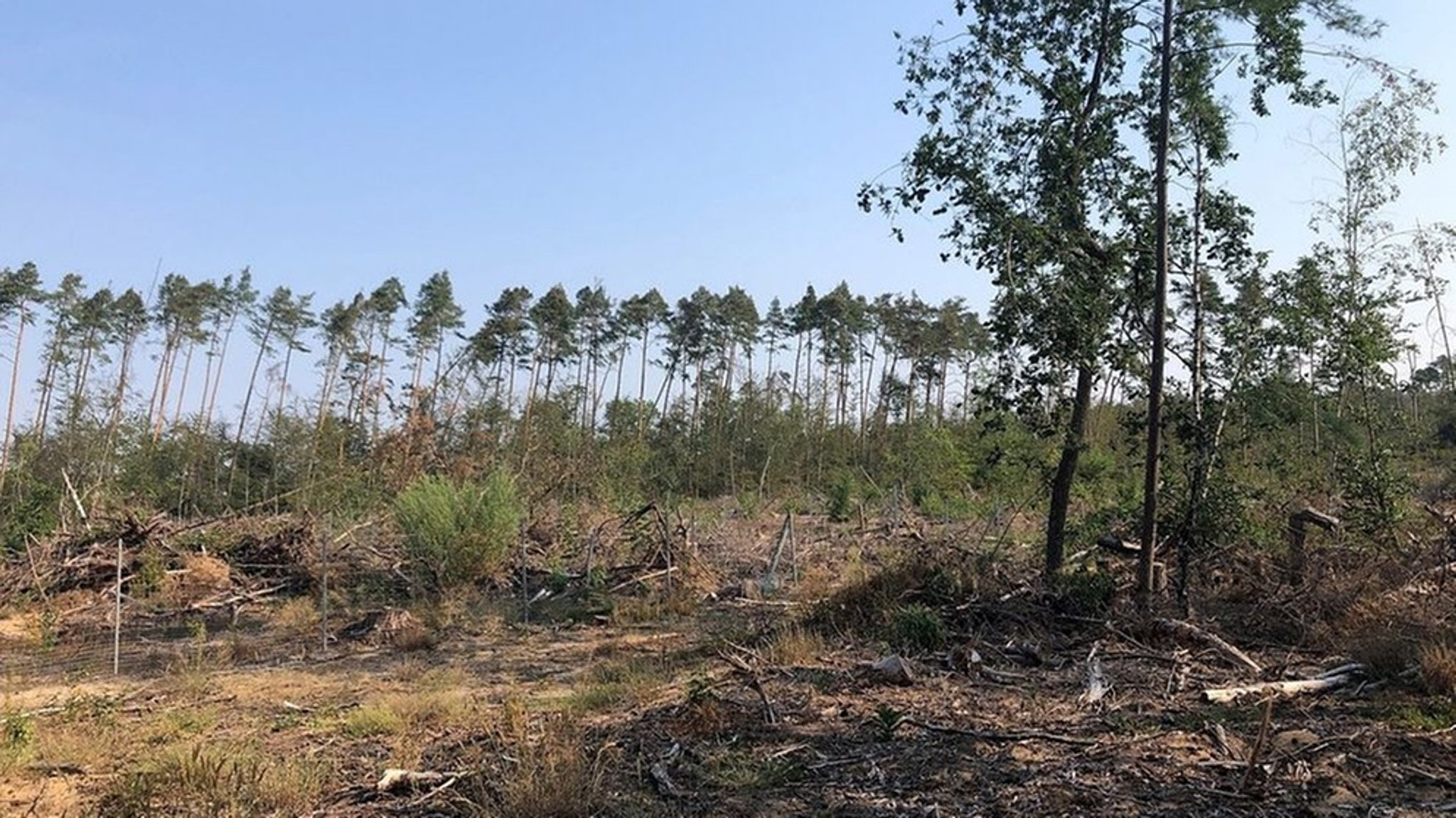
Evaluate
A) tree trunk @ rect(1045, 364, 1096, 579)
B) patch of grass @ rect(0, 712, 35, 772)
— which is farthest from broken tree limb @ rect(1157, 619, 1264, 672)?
patch of grass @ rect(0, 712, 35, 772)

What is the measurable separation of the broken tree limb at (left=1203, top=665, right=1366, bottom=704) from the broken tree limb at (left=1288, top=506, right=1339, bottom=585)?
2.55m

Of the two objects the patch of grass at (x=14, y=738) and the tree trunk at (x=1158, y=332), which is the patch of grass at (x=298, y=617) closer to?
the patch of grass at (x=14, y=738)

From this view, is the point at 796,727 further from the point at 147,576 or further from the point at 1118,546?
the point at 147,576

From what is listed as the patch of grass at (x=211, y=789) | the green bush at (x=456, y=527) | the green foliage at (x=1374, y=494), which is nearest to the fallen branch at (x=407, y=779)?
the patch of grass at (x=211, y=789)

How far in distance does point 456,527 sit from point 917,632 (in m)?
7.08

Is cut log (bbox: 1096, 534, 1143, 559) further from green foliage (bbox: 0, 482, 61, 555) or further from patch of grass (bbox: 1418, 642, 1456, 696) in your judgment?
green foliage (bbox: 0, 482, 61, 555)

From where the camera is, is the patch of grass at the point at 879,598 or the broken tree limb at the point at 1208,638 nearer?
the broken tree limb at the point at 1208,638

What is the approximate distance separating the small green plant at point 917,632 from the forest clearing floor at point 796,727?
0.02 metres

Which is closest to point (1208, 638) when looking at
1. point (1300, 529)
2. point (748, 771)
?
point (1300, 529)

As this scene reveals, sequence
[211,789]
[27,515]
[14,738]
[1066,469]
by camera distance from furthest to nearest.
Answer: [27,515] → [1066,469] → [14,738] → [211,789]

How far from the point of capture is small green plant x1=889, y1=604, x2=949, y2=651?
7.53 m

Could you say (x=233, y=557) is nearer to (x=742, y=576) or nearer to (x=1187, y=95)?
(x=742, y=576)

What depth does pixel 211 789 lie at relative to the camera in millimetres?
4418

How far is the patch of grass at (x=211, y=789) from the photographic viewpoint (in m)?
4.30
